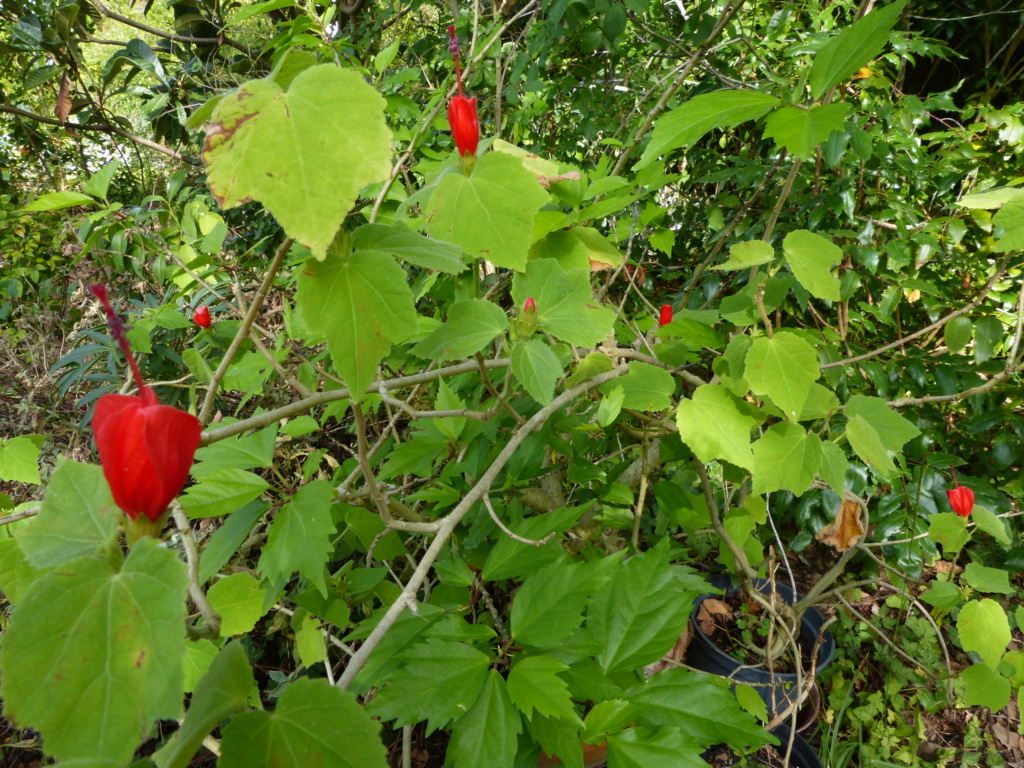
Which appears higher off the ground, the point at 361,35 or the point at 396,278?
the point at 361,35

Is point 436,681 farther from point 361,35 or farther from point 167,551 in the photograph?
point 361,35

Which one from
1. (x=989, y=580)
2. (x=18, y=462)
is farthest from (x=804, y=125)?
(x=18, y=462)

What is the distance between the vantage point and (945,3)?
2.16m

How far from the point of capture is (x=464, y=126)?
23.9 inches

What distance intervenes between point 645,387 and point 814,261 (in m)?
0.30

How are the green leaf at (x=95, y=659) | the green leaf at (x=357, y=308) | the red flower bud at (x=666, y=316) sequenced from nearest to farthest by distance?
the green leaf at (x=95, y=659) < the green leaf at (x=357, y=308) < the red flower bud at (x=666, y=316)

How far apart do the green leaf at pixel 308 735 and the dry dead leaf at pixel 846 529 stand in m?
0.99

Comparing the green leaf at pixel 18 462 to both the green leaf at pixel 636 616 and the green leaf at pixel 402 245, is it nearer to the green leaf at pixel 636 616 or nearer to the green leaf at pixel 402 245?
the green leaf at pixel 402 245

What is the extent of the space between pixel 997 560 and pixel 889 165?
49.7 inches

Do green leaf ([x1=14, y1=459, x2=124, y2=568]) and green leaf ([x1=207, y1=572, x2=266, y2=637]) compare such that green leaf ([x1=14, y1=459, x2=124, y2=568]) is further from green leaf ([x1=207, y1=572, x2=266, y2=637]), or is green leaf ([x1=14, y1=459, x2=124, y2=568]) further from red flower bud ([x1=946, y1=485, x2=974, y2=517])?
red flower bud ([x1=946, y1=485, x2=974, y2=517])

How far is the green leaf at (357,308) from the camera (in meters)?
0.47

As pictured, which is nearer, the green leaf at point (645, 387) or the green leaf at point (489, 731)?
the green leaf at point (489, 731)

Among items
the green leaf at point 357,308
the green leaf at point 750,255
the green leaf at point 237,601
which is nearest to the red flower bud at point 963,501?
the green leaf at point 750,255

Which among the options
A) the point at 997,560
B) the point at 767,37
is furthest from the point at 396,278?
the point at 997,560
